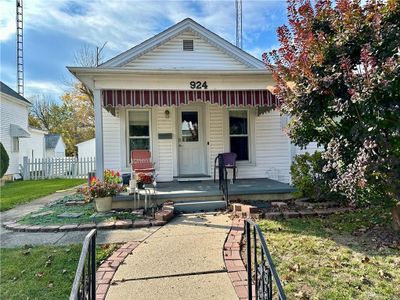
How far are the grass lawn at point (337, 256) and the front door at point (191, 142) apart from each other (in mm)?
4750

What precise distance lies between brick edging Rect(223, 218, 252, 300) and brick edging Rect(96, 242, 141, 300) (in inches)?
51.0

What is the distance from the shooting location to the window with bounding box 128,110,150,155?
30.5 ft

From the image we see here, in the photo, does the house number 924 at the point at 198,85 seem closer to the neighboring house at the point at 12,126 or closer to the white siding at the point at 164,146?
the white siding at the point at 164,146

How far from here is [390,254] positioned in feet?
12.0

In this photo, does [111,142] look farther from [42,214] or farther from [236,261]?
[236,261]

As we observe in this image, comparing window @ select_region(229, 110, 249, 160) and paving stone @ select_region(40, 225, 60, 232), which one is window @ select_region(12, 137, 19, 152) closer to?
window @ select_region(229, 110, 249, 160)

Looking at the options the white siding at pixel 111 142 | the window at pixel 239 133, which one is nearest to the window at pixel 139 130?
the white siding at pixel 111 142

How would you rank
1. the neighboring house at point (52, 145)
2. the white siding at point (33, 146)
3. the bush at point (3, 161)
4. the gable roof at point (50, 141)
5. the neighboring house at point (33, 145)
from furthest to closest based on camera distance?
the gable roof at point (50, 141)
the neighboring house at point (52, 145)
the neighboring house at point (33, 145)
the white siding at point (33, 146)
the bush at point (3, 161)

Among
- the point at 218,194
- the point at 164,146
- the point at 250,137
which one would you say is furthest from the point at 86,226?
the point at 250,137

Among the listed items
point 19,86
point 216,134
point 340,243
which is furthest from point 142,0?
point 19,86

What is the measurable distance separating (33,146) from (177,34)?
62.3 feet

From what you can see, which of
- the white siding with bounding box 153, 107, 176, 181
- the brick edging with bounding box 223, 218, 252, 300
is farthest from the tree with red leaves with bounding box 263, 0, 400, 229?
the white siding with bounding box 153, 107, 176, 181

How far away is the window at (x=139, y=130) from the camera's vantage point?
9.30m

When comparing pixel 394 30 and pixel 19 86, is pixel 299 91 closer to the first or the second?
pixel 394 30
